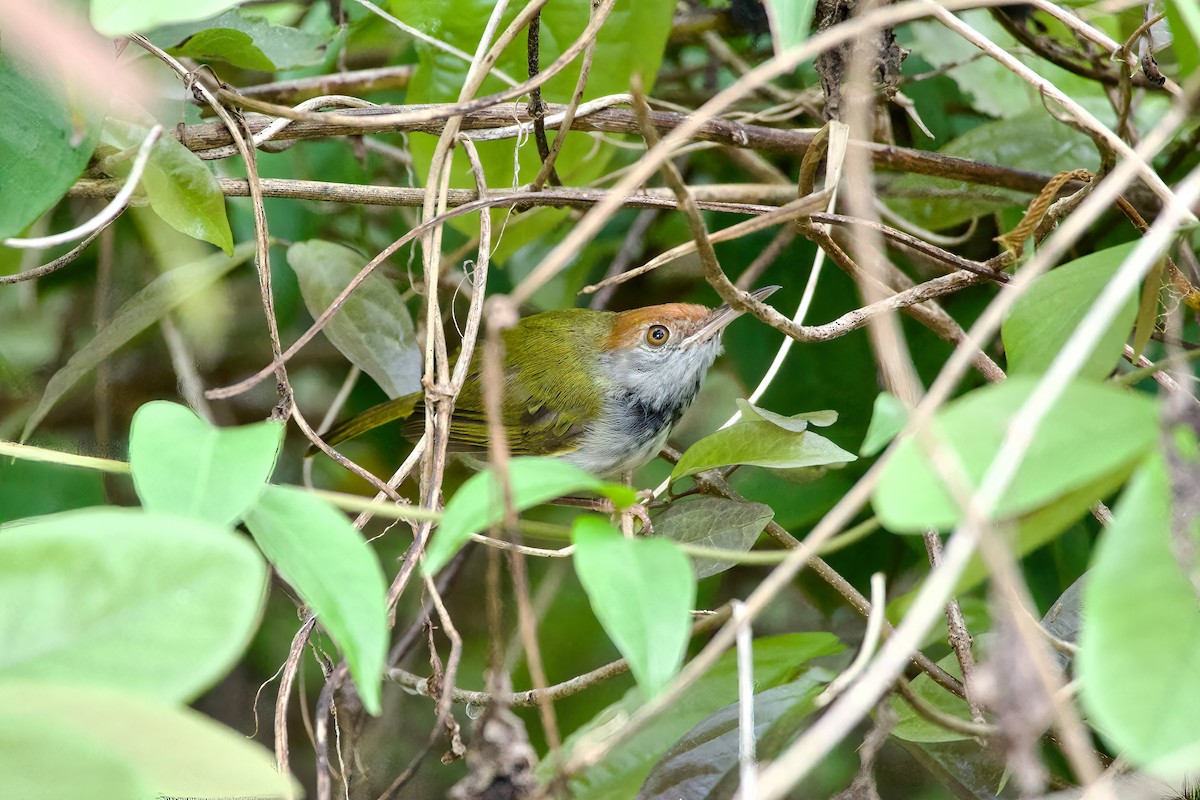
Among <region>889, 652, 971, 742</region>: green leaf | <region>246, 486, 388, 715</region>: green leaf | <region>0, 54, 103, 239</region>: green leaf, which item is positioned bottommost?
<region>889, 652, 971, 742</region>: green leaf

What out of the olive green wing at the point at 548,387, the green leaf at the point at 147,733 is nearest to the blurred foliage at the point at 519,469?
the green leaf at the point at 147,733

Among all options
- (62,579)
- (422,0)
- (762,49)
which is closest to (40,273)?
(422,0)

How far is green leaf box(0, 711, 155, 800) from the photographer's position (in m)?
0.72

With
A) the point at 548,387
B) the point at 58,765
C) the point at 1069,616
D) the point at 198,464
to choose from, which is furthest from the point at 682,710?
the point at 548,387

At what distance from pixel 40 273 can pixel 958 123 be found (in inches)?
85.4

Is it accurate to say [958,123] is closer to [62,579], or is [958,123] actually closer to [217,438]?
[217,438]

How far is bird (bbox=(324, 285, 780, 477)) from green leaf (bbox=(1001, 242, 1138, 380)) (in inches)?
62.9

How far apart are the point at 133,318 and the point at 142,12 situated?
1.25 m

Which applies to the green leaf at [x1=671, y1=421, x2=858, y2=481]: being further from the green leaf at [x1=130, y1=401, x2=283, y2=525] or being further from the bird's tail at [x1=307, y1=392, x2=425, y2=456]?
the bird's tail at [x1=307, y1=392, x2=425, y2=456]

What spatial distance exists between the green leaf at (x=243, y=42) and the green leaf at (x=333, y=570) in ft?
3.60

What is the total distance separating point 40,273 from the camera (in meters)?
1.79

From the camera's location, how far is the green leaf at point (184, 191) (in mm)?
1589

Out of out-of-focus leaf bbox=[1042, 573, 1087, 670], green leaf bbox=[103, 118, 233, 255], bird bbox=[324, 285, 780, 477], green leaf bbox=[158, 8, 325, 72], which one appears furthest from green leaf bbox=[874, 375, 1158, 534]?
bird bbox=[324, 285, 780, 477]

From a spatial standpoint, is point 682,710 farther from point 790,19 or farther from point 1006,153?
point 1006,153
